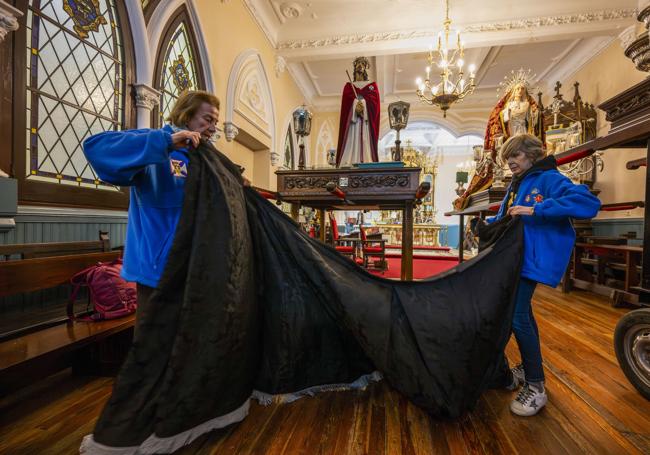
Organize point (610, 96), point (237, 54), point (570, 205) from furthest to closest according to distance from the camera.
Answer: point (610, 96) → point (237, 54) → point (570, 205)

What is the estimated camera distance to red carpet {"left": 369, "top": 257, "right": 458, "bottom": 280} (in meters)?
4.85

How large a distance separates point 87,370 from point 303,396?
1.28m

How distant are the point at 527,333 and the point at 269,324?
1.18m

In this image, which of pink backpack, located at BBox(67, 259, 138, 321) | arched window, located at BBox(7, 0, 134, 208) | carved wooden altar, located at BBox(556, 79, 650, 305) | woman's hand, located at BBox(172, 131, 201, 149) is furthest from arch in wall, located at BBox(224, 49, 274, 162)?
carved wooden altar, located at BBox(556, 79, 650, 305)

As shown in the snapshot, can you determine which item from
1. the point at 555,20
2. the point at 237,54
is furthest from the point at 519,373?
the point at 555,20

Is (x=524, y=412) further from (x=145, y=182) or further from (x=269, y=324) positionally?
(x=145, y=182)

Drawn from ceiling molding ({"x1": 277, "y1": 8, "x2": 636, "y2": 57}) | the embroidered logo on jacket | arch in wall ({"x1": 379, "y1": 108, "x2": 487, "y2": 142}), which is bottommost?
the embroidered logo on jacket

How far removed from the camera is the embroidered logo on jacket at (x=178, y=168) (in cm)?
127

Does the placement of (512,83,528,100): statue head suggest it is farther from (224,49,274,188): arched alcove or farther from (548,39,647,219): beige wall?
(224,49,274,188): arched alcove

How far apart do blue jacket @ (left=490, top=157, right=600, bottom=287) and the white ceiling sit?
5.10 m

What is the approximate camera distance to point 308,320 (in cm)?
150

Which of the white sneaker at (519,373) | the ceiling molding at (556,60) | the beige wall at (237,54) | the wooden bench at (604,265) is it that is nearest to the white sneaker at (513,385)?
the white sneaker at (519,373)

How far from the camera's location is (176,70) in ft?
11.9

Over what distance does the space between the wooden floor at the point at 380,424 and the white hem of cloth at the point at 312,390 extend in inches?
1.2
